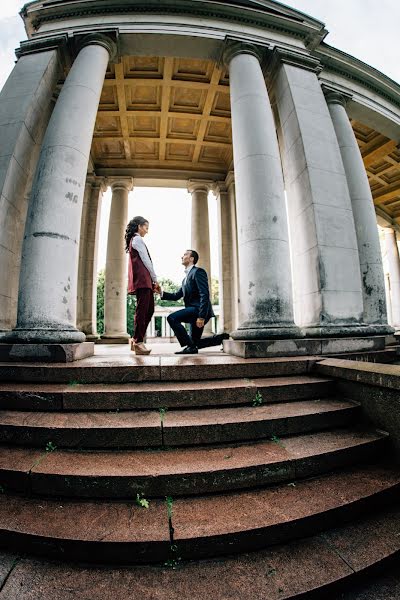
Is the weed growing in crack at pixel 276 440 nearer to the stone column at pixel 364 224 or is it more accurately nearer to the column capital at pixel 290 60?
the stone column at pixel 364 224

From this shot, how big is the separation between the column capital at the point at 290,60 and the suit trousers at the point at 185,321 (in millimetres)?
7945

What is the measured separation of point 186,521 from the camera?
2.07 metres

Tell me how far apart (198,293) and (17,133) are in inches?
224

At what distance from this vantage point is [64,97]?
6.27 meters

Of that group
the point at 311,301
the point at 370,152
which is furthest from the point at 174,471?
the point at 370,152

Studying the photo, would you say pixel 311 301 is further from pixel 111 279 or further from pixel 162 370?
pixel 111 279

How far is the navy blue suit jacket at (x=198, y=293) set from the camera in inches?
236

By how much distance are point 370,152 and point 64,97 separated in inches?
587

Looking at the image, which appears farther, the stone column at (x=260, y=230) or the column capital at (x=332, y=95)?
the column capital at (x=332, y=95)

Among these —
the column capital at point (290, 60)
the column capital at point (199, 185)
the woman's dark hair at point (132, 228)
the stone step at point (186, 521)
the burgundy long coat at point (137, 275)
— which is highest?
the column capital at point (199, 185)

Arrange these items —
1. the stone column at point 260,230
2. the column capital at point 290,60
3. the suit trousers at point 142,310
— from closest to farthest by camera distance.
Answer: the stone column at point 260,230
the suit trousers at point 142,310
the column capital at point 290,60

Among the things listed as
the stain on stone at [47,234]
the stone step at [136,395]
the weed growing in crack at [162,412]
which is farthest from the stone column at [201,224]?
the weed growing in crack at [162,412]

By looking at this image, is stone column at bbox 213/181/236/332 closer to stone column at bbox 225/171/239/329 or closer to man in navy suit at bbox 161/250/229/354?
stone column at bbox 225/171/239/329

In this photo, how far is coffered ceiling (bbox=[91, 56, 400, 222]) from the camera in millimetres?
10188
